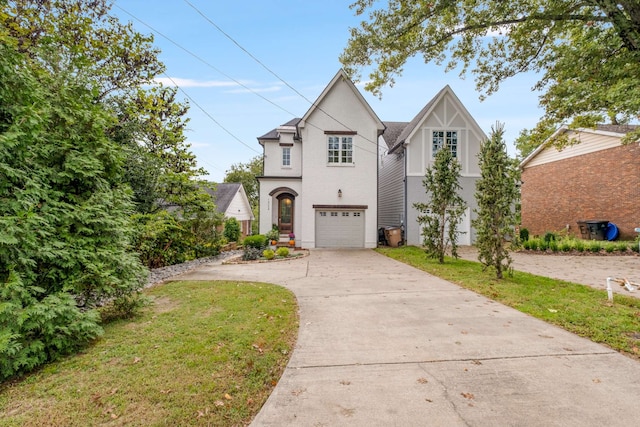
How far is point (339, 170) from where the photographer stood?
1541 cm

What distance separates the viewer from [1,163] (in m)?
3.02

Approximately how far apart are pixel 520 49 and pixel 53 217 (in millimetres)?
10876

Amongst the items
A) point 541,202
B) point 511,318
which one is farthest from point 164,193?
point 541,202

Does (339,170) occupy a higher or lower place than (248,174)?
lower

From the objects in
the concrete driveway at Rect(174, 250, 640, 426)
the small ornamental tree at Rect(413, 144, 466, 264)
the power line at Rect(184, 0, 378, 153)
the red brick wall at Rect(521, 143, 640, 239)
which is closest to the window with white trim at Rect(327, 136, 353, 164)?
the power line at Rect(184, 0, 378, 153)

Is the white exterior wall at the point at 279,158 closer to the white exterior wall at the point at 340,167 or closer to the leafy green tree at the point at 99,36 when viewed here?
the white exterior wall at the point at 340,167

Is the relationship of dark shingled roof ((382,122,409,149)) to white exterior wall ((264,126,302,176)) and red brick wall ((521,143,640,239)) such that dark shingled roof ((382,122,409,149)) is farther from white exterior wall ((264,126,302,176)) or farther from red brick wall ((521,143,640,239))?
red brick wall ((521,143,640,239))

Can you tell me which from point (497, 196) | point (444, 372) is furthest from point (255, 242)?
point (444, 372)

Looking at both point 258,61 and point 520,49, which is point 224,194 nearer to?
point 258,61

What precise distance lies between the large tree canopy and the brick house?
21.5 feet

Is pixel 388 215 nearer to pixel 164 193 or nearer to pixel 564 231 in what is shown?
pixel 564 231

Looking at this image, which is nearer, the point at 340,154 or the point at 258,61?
the point at 258,61

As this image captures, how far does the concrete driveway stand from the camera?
2.30m

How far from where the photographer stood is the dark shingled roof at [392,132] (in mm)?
19523
